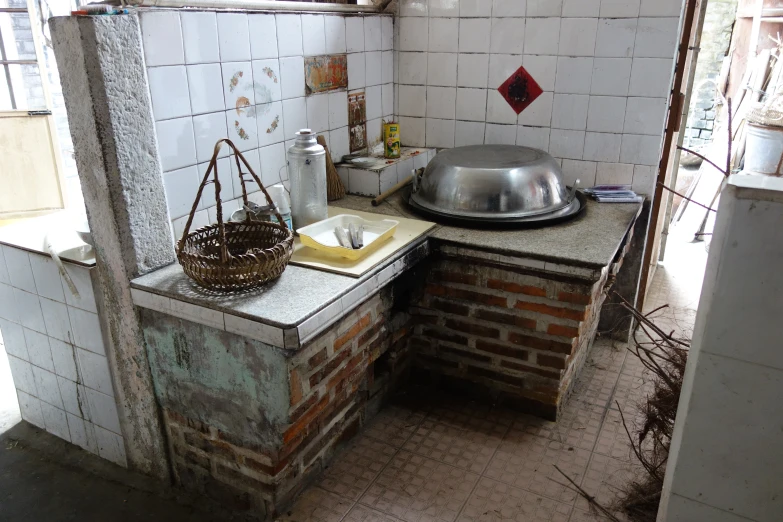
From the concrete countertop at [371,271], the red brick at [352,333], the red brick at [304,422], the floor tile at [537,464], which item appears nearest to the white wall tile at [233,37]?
the concrete countertop at [371,271]

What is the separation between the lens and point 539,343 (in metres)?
2.54

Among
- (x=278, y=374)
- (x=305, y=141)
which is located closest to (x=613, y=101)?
(x=305, y=141)

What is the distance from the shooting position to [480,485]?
226cm

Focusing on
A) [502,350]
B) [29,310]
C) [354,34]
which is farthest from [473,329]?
[29,310]

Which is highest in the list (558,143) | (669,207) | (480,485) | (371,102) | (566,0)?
(566,0)

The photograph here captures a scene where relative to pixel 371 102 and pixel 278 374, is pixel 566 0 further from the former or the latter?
pixel 278 374

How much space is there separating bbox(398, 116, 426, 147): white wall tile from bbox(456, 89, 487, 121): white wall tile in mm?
244

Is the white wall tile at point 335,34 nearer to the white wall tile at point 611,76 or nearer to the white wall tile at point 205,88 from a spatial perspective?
the white wall tile at point 205,88

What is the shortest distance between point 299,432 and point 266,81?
1461mm

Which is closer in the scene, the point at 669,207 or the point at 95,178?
the point at 95,178

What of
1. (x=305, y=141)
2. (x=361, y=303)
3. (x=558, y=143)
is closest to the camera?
(x=361, y=303)

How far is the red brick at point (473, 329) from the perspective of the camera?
262 centimetres

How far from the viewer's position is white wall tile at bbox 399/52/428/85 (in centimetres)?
330

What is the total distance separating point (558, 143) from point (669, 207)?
1.37 metres
